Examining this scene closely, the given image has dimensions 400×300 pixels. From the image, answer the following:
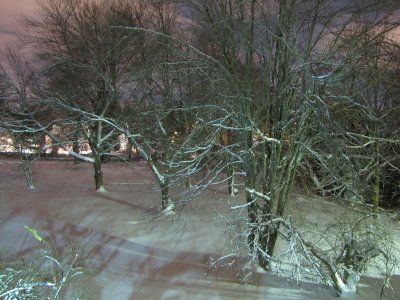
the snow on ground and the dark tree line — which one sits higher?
the dark tree line

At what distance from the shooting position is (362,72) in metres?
10.1

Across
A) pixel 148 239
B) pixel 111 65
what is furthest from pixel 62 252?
pixel 111 65

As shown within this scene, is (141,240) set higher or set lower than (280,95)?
lower

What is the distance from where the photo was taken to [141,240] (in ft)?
43.7

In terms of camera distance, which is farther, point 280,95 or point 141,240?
point 141,240

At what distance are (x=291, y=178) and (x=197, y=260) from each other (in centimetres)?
352

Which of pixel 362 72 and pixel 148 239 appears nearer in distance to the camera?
pixel 362 72

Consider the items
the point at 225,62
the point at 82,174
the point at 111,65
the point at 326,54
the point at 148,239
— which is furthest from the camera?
the point at 82,174

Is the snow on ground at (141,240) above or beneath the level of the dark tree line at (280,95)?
beneath

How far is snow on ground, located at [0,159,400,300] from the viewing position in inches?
393

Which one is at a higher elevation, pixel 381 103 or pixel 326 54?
pixel 326 54

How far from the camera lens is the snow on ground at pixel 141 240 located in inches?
393

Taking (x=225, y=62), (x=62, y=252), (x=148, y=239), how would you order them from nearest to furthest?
(x=225, y=62), (x=62, y=252), (x=148, y=239)

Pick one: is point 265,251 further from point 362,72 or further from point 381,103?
point 381,103
